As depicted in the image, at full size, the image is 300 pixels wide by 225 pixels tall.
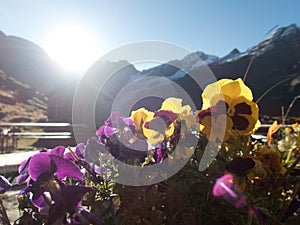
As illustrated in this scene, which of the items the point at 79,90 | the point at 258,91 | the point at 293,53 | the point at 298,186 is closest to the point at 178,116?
the point at 298,186

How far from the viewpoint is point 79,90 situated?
18.9 metres

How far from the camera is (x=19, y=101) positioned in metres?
34.9

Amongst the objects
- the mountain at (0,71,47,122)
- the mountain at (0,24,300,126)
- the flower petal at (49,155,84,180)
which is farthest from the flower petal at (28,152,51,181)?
the mountain at (0,71,47,122)

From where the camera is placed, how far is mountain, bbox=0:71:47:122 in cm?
2973

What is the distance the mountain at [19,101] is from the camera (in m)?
29.7

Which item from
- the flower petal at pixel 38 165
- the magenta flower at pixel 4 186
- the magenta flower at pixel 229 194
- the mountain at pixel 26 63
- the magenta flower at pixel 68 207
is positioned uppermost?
the magenta flower at pixel 229 194

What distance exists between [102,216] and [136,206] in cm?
6

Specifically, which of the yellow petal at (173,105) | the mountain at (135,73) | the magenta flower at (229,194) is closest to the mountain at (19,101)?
the mountain at (135,73)

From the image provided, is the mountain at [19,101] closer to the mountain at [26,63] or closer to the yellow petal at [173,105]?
the mountain at [26,63]

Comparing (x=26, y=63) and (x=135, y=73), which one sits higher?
(x=135, y=73)

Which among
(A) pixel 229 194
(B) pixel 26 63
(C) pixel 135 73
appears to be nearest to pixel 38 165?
(A) pixel 229 194

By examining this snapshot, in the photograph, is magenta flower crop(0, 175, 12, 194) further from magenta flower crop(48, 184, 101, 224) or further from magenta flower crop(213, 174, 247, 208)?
magenta flower crop(213, 174, 247, 208)

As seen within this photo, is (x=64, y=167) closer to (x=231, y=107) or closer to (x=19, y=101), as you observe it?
(x=231, y=107)

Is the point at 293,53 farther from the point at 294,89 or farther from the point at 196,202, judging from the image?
the point at 196,202
